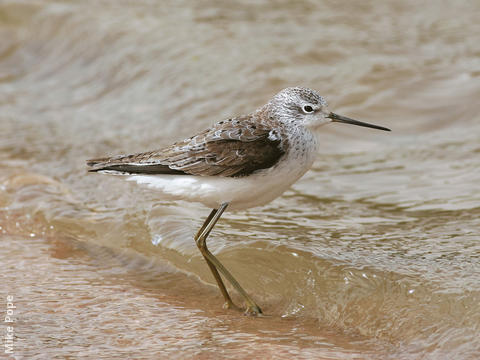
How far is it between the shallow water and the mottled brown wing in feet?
2.20

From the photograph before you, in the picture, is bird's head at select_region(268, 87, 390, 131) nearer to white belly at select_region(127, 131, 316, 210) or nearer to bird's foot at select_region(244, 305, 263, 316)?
white belly at select_region(127, 131, 316, 210)

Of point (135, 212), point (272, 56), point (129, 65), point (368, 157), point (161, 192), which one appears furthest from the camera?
point (129, 65)

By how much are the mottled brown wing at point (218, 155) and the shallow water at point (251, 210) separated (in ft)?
2.20

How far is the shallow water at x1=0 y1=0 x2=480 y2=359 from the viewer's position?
5.66 m

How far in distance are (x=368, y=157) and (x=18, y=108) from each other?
5.72 meters

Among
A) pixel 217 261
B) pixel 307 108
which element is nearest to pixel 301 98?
pixel 307 108

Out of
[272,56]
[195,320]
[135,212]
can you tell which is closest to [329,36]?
[272,56]

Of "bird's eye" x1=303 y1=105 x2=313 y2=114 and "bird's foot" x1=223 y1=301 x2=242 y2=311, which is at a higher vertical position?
"bird's eye" x1=303 y1=105 x2=313 y2=114

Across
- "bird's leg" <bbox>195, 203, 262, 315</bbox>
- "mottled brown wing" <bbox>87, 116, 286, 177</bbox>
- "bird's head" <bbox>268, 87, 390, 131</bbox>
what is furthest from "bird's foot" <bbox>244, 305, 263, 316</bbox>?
"bird's head" <bbox>268, 87, 390, 131</bbox>

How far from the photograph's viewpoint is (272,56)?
39.8ft

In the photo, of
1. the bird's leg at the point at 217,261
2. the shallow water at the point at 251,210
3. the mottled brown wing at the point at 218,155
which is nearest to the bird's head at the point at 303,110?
the mottled brown wing at the point at 218,155

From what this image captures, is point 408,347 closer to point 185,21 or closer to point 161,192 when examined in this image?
point 161,192

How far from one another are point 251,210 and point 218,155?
84.7 inches

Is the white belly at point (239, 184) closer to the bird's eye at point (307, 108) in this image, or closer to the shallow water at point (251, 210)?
the bird's eye at point (307, 108)
